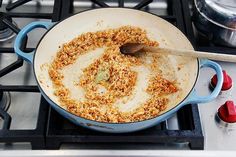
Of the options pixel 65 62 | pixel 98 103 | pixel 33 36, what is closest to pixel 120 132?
pixel 98 103

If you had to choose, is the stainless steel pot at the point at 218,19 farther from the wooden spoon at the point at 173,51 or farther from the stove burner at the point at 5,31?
the stove burner at the point at 5,31

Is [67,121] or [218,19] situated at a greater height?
[218,19]

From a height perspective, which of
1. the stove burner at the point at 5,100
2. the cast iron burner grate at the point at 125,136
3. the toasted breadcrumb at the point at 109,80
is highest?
the toasted breadcrumb at the point at 109,80

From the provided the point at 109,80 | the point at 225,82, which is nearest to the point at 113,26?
the point at 109,80

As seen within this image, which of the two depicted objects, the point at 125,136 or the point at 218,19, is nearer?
the point at 125,136

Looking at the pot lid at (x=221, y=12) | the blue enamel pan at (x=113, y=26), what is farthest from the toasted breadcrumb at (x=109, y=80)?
the pot lid at (x=221, y=12)

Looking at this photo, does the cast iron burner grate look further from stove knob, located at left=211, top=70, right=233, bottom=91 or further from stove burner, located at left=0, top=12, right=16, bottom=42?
stove burner, located at left=0, top=12, right=16, bottom=42

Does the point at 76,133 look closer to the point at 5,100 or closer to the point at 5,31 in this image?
the point at 5,100
